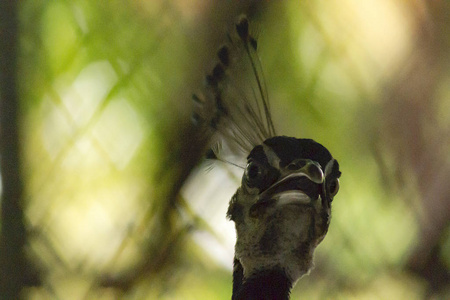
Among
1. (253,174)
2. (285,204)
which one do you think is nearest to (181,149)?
(253,174)

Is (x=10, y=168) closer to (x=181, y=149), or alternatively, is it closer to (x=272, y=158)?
(x=181, y=149)

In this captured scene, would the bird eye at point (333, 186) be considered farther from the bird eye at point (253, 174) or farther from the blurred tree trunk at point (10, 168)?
the blurred tree trunk at point (10, 168)

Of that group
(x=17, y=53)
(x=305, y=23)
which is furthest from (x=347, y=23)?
(x=17, y=53)

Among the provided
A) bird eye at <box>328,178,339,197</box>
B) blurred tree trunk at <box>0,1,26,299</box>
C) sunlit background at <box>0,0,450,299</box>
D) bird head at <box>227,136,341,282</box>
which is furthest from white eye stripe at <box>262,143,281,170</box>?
blurred tree trunk at <box>0,1,26,299</box>

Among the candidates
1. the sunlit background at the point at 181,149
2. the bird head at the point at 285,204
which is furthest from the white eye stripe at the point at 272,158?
the sunlit background at the point at 181,149

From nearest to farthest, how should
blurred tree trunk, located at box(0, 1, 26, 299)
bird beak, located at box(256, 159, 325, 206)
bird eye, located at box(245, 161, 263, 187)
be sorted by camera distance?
bird beak, located at box(256, 159, 325, 206) → bird eye, located at box(245, 161, 263, 187) → blurred tree trunk, located at box(0, 1, 26, 299)

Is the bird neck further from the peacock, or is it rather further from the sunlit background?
the sunlit background
